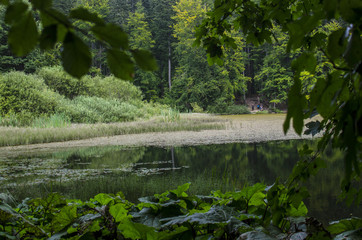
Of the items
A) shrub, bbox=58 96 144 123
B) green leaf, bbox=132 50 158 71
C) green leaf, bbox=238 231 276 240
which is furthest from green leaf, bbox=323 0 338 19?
shrub, bbox=58 96 144 123

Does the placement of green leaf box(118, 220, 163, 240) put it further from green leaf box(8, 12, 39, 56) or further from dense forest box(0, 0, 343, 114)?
dense forest box(0, 0, 343, 114)

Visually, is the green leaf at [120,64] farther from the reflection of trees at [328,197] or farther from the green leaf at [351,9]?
the reflection of trees at [328,197]

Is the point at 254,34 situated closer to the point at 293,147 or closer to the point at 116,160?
the point at 116,160

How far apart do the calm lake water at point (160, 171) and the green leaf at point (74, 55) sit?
2659mm

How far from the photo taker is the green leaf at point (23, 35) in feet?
1.18

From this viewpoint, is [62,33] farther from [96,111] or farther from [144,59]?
[96,111]

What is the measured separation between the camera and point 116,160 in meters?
5.82

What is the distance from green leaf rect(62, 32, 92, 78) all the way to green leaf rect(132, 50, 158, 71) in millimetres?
73

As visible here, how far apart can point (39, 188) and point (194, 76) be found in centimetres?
2339

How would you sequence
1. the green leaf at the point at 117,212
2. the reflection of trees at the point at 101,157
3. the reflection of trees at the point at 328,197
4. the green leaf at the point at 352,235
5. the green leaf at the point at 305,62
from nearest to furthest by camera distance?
the green leaf at the point at 305,62 → the green leaf at the point at 352,235 → the green leaf at the point at 117,212 → the reflection of trees at the point at 328,197 → the reflection of trees at the point at 101,157

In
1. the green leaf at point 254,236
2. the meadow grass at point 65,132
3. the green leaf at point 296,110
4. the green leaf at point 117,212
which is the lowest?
the meadow grass at point 65,132

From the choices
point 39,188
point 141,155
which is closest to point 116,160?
point 141,155

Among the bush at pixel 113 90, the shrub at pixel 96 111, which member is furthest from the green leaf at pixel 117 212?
the bush at pixel 113 90

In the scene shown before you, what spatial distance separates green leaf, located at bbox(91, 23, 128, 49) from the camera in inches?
14.9
